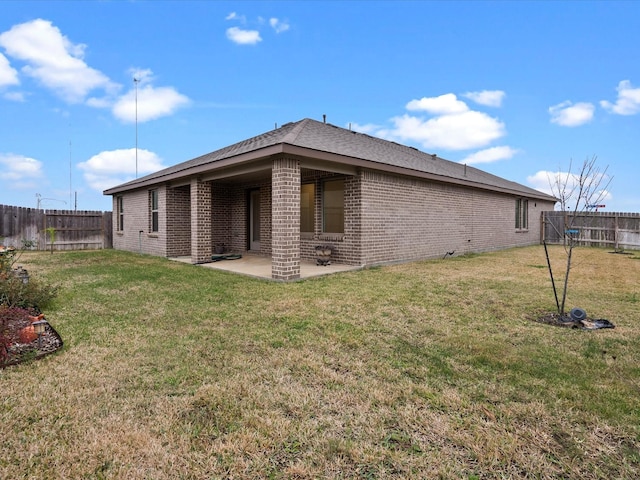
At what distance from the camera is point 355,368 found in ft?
10.3

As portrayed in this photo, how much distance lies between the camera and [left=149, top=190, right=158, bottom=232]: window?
43.2ft

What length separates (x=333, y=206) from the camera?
10.2 metres

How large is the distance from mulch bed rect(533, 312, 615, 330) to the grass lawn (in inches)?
5.3

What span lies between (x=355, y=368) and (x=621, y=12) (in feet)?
38.4

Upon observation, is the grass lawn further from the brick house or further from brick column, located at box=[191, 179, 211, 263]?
brick column, located at box=[191, 179, 211, 263]

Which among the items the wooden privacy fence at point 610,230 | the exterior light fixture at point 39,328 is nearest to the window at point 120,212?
the exterior light fixture at point 39,328

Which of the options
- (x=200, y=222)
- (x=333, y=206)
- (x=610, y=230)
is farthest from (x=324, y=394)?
(x=610, y=230)

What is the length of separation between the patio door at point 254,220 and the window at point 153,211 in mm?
3591

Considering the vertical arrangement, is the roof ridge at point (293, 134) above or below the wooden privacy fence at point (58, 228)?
above

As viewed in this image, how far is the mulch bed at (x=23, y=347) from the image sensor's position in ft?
10.7

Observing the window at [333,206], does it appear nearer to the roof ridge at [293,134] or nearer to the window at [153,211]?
the roof ridge at [293,134]

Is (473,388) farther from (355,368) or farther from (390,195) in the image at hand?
(390,195)

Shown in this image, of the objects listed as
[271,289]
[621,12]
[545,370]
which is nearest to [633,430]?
[545,370]

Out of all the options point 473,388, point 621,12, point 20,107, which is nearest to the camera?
point 473,388
